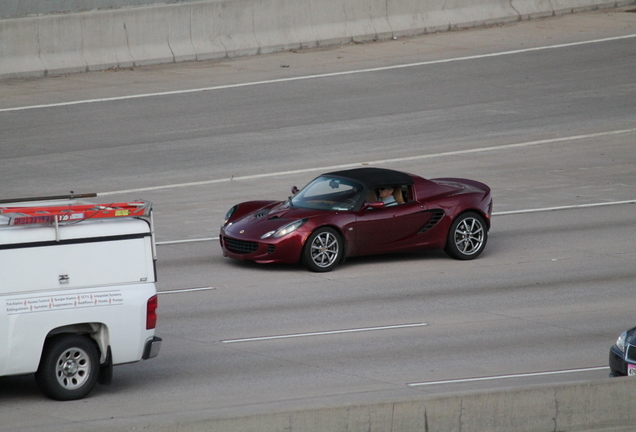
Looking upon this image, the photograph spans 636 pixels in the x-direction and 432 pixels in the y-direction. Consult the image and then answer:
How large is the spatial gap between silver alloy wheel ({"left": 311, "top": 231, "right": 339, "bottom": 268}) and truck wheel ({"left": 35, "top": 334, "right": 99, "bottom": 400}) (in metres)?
5.87

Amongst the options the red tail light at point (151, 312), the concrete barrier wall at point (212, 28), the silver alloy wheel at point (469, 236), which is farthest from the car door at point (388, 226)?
the concrete barrier wall at point (212, 28)

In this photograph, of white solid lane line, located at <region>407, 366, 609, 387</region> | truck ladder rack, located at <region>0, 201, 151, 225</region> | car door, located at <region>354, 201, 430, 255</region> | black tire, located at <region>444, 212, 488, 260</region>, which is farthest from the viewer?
black tire, located at <region>444, 212, 488, 260</region>

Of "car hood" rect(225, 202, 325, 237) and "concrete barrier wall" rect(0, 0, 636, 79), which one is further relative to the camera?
"concrete barrier wall" rect(0, 0, 636, 79)

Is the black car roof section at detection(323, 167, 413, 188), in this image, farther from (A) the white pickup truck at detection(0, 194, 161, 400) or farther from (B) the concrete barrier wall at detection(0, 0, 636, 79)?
(B) the concrete barrier wall at detection(0, 0, 636, 79)

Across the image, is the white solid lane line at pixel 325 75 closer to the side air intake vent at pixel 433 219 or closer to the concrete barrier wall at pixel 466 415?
the side air intake vent at pixel 433 219

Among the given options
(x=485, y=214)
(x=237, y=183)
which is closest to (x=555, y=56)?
(x=237, y=183)

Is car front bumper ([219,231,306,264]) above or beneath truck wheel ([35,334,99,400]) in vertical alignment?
above

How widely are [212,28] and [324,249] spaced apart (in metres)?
16.1

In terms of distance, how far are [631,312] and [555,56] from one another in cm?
1935

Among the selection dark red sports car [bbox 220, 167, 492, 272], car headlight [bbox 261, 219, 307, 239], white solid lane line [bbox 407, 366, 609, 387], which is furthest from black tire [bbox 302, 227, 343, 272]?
white solid lane line [bbox 407, 366, 609, 387]

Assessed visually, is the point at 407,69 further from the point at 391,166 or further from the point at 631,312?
the point at 631,312

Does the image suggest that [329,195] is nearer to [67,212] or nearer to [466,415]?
[67,212]

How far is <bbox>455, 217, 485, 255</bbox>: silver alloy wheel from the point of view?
1659cm

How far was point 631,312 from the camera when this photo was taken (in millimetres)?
13539
